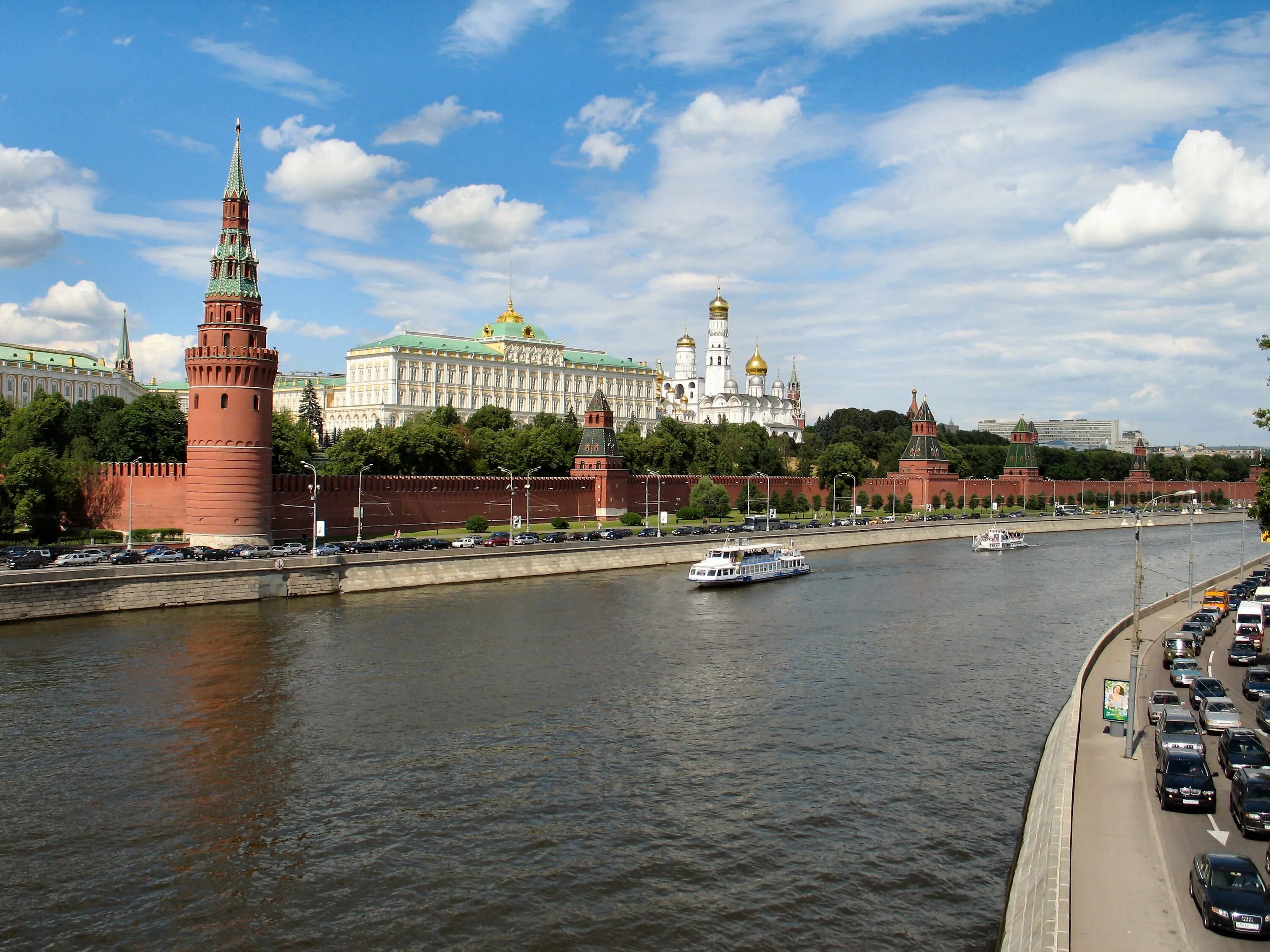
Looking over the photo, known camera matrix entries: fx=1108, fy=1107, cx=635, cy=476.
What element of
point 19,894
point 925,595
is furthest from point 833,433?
point 19,894

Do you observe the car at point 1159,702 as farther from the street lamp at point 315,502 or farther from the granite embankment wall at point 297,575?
the street lamp at point 315,502

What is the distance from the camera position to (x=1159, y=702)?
76.6 feet

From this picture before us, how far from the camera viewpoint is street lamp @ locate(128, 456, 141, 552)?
47062mm

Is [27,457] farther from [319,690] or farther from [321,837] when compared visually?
[321,837]

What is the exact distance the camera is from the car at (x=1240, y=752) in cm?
1841

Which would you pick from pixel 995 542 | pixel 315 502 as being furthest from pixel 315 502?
pixel 995 542

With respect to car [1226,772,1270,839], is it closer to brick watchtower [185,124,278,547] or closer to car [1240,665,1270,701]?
car [1240,665,1270,701]

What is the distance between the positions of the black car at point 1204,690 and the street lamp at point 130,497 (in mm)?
39673

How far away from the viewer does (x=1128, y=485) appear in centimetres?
13550

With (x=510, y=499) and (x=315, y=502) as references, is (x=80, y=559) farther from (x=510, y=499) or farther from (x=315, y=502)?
(x=510, y=499)

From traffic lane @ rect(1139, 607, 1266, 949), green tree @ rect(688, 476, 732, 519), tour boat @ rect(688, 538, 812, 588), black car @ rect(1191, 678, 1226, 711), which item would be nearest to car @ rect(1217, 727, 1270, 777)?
traffic lane @ rect(1139, 607, 1266, 949)

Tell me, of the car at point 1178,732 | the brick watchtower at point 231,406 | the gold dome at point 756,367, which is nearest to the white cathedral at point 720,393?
the gold dome at point 756,367

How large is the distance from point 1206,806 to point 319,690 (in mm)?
19868

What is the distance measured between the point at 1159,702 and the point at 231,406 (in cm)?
4106
